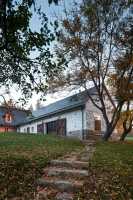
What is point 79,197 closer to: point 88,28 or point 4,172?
point 4,172

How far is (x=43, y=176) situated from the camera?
11.9 m

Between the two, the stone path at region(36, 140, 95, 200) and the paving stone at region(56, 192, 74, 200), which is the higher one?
the stone path at region(36, 140, 95, 200)

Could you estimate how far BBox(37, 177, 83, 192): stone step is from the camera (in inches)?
423

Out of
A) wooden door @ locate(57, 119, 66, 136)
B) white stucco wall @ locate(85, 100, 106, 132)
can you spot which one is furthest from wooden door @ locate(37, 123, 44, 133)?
white stucco wall @ locate(85, 100, 106, 132)

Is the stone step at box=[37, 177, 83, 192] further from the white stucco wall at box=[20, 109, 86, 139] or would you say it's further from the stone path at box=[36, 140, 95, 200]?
the white stucco wall at box=[20, 109, 86, 139]

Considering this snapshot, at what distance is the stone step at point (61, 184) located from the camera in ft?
35.3

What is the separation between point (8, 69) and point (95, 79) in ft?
52.9

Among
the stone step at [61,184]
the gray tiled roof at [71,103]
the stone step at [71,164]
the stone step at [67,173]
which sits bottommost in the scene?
the stone step at [61,184]

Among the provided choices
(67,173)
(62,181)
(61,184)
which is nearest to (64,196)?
(61,184)

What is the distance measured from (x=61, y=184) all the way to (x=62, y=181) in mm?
217

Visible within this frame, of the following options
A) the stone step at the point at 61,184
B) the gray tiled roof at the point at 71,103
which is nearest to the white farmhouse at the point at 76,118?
the gray tiled roof at the point at 71,103

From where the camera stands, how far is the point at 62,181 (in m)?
11.1

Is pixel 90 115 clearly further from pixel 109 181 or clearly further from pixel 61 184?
pixel 61 184

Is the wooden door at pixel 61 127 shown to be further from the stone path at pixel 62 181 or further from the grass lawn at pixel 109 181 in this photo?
the stone path at pixel 62 181
